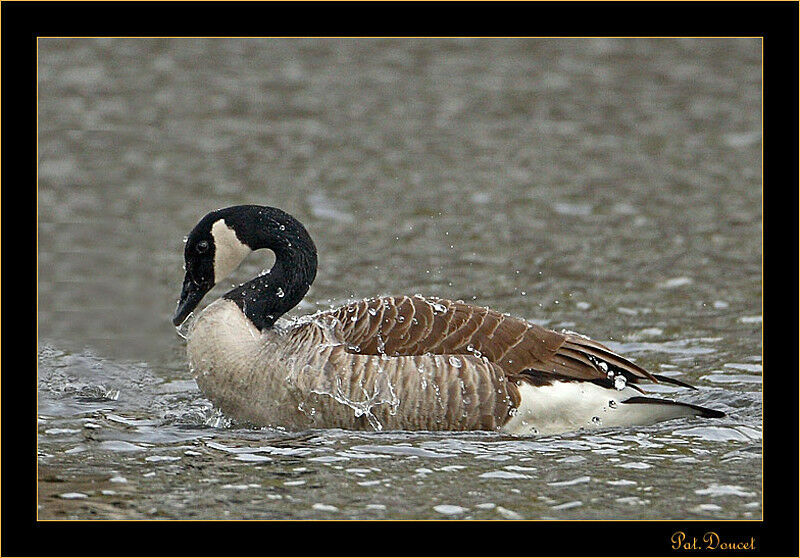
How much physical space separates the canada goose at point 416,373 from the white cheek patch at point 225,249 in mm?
438

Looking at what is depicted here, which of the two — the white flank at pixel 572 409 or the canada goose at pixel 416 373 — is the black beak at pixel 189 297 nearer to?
the canada goose at pixel 416 373

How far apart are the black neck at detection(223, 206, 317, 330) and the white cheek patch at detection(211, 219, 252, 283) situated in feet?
0.17

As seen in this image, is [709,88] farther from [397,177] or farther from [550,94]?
[397,177]

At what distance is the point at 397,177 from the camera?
690 inches

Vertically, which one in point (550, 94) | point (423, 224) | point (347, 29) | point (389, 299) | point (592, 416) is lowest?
point (592, 416)

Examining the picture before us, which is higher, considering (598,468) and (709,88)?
(709,88)

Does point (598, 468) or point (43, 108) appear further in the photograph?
point (43, 108)

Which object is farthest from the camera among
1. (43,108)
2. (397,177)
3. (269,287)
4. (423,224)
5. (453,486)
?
(43,108)

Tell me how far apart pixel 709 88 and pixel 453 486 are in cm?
1595

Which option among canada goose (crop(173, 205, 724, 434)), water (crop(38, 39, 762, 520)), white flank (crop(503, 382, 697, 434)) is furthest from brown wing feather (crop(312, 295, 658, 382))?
water (crop(38, 39, 762, 520))

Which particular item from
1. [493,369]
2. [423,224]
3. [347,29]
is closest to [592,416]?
[493,369]

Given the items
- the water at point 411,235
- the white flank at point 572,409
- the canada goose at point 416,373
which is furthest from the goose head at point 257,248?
the white flank at point 572,409

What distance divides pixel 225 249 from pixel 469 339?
2.13 meters

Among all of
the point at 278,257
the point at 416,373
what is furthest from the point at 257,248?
the point at 416,373
